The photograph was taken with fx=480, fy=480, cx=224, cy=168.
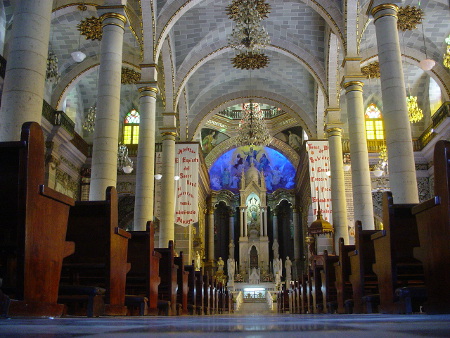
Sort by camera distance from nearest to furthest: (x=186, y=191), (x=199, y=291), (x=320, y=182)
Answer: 1. (x=199, y=291)
2. (x=320, y=182)
3. (x=186, y=191)

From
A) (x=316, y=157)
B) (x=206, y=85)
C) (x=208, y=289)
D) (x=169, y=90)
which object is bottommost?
(x=208, y=289)

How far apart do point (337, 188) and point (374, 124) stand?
8716mm

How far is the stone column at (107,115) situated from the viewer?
32.6ft

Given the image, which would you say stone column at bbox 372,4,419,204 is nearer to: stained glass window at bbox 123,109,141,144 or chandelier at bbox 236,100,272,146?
chandelier at bbox 236,100,272,146

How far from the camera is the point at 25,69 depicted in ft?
22.3

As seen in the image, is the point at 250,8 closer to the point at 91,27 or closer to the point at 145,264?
the point at 91,27

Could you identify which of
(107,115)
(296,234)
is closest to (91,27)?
(107,115)

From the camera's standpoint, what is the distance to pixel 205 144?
1195 inches

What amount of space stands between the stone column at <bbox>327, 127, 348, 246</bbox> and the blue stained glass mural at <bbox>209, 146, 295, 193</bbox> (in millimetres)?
14127

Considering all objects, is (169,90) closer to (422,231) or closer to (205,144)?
(205,144)

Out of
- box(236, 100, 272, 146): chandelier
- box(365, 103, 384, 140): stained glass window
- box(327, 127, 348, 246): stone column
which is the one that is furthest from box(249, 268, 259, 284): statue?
box(327, 127, 348, 246): stone column

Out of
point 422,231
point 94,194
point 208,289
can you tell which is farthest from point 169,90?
point 422,231

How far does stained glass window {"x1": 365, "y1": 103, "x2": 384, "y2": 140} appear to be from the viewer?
24484mm

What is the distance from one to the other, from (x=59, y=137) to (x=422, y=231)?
17.8 m
